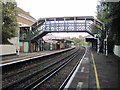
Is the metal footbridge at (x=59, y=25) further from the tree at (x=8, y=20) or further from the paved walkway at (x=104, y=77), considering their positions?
the paved walkway at (x=104, y=77)

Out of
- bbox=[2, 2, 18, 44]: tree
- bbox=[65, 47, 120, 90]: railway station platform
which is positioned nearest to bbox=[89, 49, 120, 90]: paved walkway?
bbox=[65, 47, 120, 90]: railway station platform

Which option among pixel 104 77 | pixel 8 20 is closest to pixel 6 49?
pixel 8 20

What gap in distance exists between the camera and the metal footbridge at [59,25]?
30766 mm

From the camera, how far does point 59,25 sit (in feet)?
104

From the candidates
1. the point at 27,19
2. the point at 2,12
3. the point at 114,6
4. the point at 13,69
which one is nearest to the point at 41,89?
the point at 13,69

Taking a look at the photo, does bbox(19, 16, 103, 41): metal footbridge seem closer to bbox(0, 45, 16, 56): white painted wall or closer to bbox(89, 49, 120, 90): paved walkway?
bbox(0, 45, 16, 56): white painted wall

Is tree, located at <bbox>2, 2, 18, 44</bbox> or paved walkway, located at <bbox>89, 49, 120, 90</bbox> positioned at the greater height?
tree, located at <bbox>2, 2, 18, 44</bbox>

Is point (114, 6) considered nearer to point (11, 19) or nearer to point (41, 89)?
point (41, 89)

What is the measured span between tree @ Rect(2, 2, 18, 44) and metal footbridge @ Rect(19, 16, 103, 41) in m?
8.74

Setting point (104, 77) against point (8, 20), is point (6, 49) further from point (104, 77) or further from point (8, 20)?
point (104, 77)

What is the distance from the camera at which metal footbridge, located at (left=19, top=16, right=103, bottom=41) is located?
30.8 metres

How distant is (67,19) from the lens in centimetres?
3194

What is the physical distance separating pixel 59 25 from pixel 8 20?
35.8ft

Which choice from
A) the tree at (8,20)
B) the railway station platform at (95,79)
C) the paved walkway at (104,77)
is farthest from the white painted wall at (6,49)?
the paved walkway at (104,77)
